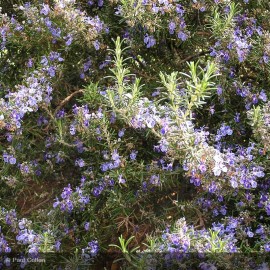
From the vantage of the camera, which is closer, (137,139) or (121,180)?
(121,180)

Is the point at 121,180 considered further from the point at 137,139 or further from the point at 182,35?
the point at 182,35

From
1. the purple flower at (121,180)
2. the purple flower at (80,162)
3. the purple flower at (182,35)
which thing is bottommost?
the purple flower at (121,180)

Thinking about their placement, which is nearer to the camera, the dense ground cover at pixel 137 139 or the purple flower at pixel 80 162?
the dense ground cover at pixel 137 139

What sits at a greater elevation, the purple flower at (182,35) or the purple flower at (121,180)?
the purple flower at (182,35)

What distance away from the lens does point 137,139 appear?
2.56m

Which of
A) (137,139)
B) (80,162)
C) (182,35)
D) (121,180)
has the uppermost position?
(182,35)

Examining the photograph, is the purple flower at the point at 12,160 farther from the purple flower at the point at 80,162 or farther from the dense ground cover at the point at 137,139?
the purple flower at the point at 80,162

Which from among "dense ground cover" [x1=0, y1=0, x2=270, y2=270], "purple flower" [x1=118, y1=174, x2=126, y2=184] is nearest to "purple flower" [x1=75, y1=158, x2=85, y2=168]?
"dense ground cover" [x1=0, y1=0, x2=270, y2=270]

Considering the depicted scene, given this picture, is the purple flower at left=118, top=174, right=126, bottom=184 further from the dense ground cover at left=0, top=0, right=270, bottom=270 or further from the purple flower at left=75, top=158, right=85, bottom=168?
the purple flower at left=75, top=158, right=85, bottom=168

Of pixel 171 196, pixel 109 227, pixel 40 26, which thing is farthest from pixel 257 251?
pixel 40 26

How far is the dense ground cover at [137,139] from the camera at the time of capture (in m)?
2.08

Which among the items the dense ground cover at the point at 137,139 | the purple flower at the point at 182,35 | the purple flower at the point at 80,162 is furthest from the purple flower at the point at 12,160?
the purple flower at the point at 182,35

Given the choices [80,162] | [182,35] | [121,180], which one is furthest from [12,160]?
[182,35]

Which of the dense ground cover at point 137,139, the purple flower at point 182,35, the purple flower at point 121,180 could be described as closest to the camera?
the dense ground cover at point 137,139
